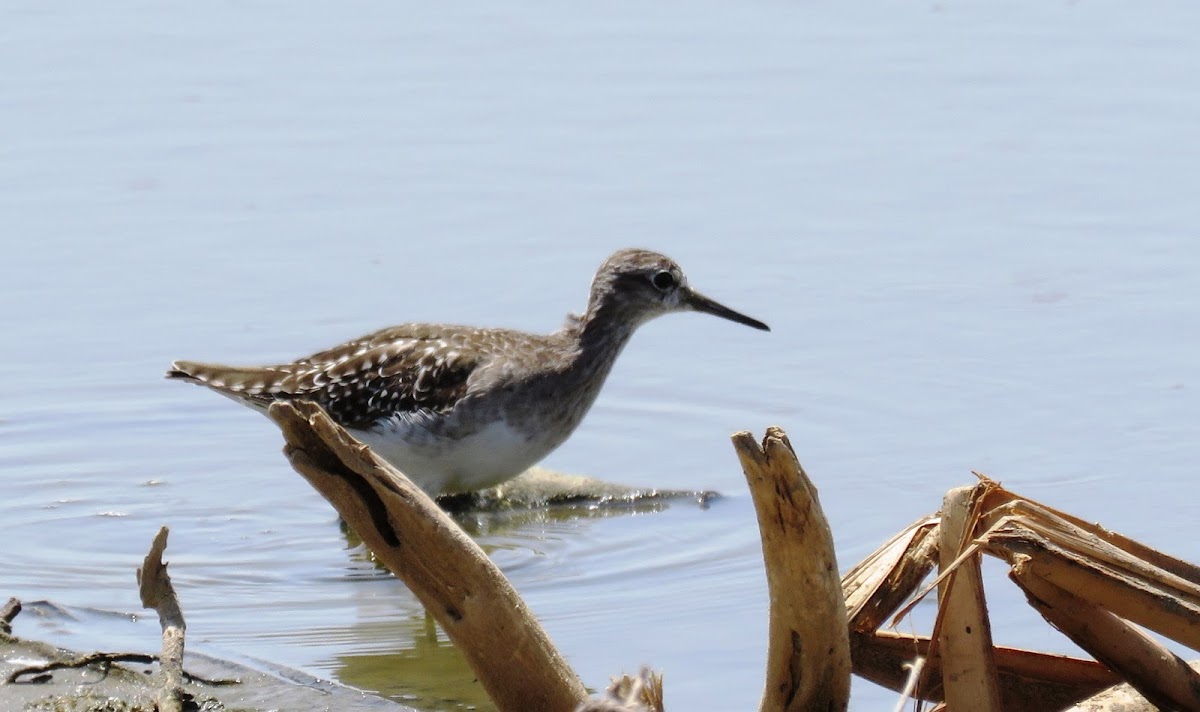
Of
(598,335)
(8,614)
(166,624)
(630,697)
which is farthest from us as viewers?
(598,335)

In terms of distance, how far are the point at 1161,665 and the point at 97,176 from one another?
9348 mm

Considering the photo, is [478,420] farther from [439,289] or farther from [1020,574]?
[1020,574]

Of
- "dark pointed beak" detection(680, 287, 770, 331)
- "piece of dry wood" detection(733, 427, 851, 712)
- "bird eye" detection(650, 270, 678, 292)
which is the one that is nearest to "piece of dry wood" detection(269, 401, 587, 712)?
"piece of dry wood" detection(733, 427, 851, 712)

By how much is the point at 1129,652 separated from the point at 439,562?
1.52 m

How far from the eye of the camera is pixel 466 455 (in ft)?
27.3

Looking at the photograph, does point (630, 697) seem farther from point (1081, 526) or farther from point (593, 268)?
point (593, 268)

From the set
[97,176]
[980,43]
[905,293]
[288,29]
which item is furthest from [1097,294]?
[288,29]

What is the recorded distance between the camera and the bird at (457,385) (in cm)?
835

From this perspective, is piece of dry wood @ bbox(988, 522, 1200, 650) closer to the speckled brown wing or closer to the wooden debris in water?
the wooden debris in water

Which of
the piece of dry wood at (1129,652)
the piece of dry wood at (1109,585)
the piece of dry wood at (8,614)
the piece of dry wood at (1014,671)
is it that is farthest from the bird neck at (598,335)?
the piece of dry wood at (1109,585)

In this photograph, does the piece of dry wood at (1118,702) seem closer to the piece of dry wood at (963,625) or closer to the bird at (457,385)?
the piece of dry wood at (963,625)

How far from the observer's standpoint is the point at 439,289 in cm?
1057

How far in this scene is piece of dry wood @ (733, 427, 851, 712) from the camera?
157 inches

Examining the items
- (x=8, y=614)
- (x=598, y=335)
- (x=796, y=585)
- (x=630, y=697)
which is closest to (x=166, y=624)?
(x=8, y=614)
